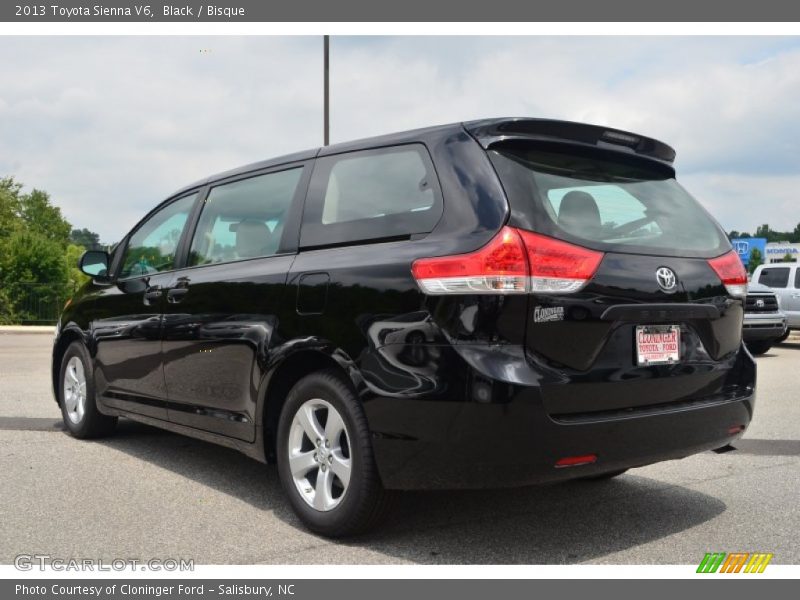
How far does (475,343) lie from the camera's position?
327 centimetres

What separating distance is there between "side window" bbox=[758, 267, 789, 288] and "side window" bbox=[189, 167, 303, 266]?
1589cm

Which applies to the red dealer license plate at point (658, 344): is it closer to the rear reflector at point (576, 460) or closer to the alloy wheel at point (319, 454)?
the rear reflector at point (576, 460)

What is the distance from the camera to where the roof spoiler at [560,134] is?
3604mm

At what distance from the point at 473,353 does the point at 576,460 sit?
61 cm

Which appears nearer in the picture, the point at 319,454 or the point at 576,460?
the point at 576,460

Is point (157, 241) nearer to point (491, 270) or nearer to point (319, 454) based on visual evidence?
point (319, 454)

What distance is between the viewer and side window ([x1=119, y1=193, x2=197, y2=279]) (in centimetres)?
539

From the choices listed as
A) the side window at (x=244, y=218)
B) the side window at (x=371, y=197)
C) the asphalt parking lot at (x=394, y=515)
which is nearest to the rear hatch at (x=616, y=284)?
the side window at (x=371, y=197)

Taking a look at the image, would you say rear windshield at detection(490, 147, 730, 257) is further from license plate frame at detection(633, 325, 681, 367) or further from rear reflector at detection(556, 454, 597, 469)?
rear reflector at detection(556, 454, 597, 469)

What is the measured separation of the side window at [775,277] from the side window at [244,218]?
1589 centimetres

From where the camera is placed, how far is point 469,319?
3275 millimetres

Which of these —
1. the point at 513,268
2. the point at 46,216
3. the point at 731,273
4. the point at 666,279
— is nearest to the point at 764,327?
the point at 731,273

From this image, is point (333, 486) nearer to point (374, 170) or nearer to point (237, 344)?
point (237, 344)

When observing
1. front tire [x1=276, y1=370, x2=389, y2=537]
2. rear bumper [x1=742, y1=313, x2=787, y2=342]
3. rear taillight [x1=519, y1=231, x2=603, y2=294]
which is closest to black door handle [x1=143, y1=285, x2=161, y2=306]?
front tire [x1=276, y1=370, x2=389, y2=537]
